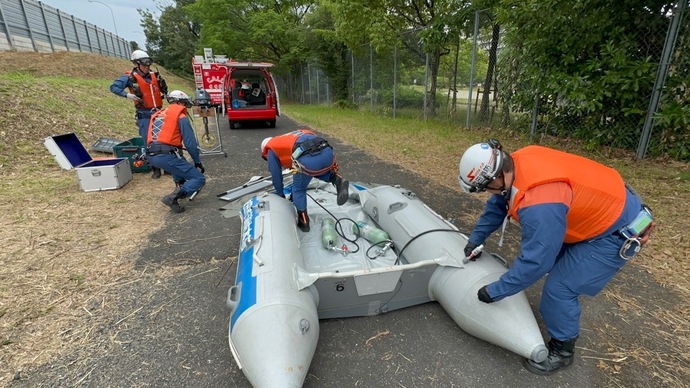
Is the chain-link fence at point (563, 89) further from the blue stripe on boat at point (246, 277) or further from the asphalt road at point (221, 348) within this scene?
the blue stripe on boat at point (246, 277)

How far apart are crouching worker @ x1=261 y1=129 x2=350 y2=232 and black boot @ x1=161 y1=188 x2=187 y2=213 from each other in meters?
1.47

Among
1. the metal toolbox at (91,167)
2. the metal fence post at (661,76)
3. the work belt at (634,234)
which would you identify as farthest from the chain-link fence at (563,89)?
the metal toolbox at (91,167)

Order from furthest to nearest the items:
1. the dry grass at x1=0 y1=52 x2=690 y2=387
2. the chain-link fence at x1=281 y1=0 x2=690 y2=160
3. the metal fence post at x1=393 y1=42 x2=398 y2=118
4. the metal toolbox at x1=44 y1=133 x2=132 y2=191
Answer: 1. the metal fence post at x1=393 y1=42 x2=398 y2=118
2. the chain-link fence at x1=281 y1=0 x2=690 y2=160
3. the metal toolbox at x1=44 y1=133 x2=132 y2=191
4. the dry grass at x1=0 y1=52 x2=690 y2=387

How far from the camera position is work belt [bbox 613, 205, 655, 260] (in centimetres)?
184

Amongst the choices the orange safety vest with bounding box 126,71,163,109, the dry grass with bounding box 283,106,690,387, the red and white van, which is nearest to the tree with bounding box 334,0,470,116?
the dry grass with bounding box 283,106,690,387

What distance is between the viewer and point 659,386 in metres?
1.96

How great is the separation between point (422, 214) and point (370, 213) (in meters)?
0.76

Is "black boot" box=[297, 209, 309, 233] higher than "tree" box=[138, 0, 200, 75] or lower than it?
lower

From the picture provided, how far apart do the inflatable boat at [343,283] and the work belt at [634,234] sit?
636mm

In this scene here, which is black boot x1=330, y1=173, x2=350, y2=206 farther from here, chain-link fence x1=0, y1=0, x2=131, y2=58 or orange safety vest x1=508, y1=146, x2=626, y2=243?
chain-link fence x1=0, y1=0, x2=131, y2=58

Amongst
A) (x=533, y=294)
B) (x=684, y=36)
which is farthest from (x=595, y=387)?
(x=684, y=36)

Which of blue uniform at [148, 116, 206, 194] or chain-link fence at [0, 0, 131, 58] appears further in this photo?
chain-link fence at [0, 0, 131, 58]

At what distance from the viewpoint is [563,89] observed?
6.28 meters

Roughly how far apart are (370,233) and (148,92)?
16.3ft
